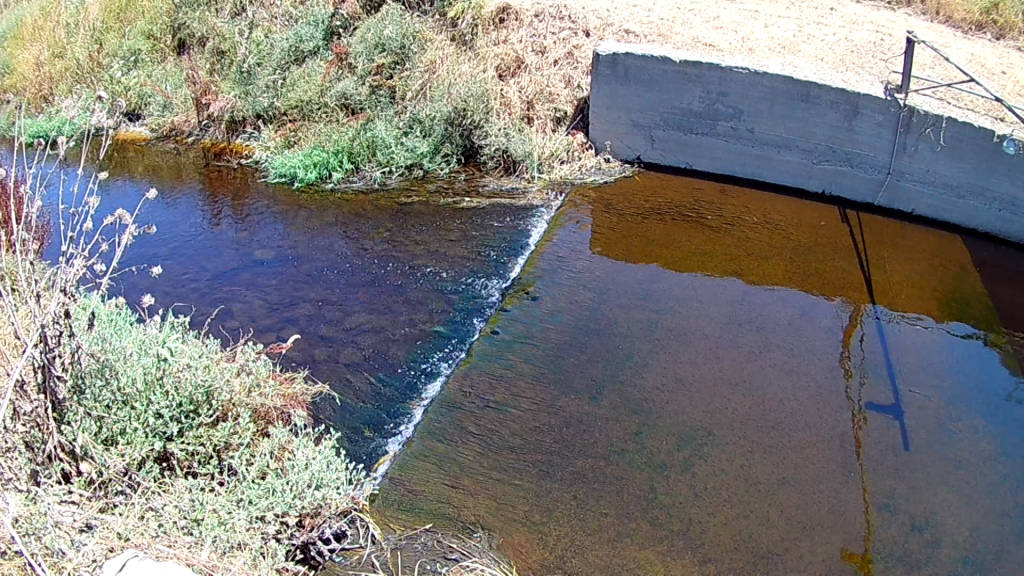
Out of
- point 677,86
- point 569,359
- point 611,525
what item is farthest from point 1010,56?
point 611,525

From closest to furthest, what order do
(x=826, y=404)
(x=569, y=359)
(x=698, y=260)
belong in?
(x=826, y=404) < (x=569, y=359) < (x=698, y=260)

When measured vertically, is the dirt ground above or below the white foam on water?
above

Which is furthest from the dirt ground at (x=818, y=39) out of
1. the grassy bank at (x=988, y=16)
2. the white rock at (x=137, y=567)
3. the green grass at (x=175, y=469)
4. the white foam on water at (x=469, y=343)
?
the white rock at (x=137, y=567)

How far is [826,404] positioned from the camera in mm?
5305

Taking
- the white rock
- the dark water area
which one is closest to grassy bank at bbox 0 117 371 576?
the white rock

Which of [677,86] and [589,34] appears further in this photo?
[589,34]

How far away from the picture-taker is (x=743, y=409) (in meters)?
5.25

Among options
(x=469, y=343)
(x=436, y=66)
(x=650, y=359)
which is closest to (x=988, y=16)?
(x=436, y=66)

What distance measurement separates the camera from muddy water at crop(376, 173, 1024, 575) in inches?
172

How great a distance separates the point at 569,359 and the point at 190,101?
6844mm

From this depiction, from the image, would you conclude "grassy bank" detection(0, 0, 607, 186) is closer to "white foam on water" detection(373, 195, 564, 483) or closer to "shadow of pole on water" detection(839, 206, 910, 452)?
"white foam on water" detection(373, 195, 564, 483)

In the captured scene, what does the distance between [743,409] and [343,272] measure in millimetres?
3393

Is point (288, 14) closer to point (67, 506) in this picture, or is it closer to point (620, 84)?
point (620, 84)

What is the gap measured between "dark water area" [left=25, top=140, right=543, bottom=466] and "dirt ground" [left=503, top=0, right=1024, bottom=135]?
259 cm
